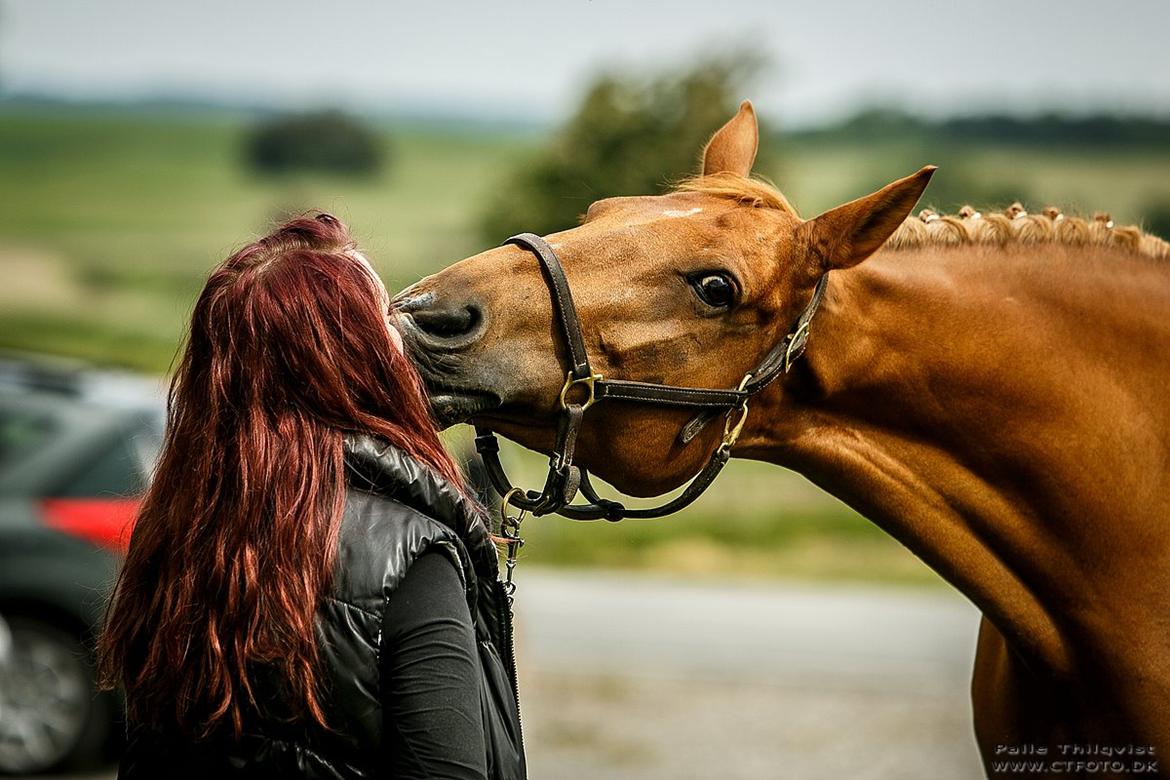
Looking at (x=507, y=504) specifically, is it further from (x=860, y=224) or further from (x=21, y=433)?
(x=21, y=433)

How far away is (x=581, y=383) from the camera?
96.6 inches

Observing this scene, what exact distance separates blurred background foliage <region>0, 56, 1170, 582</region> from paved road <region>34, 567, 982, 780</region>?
1.49m

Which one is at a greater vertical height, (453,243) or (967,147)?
(967,147)

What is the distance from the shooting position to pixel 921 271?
273cm

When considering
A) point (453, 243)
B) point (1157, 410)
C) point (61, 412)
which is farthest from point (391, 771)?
point (453, 243)

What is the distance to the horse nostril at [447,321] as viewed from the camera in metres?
2.36

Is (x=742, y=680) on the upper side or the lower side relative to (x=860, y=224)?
lower

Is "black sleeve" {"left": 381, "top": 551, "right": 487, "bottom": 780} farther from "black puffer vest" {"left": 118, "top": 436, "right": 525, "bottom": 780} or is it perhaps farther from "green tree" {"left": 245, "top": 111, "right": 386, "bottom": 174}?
"green tree" {"left": 245, "top": 111, "right": 386, "bottom": 174}

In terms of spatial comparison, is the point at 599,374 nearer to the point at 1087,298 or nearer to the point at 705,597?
the point at 1087,298

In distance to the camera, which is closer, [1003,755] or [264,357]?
[264,357]

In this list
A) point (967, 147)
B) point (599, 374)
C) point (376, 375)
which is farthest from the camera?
point (967, 147)

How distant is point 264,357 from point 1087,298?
75.3 inches

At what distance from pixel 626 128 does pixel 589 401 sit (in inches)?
673

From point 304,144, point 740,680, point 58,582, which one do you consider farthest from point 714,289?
point 304,144
